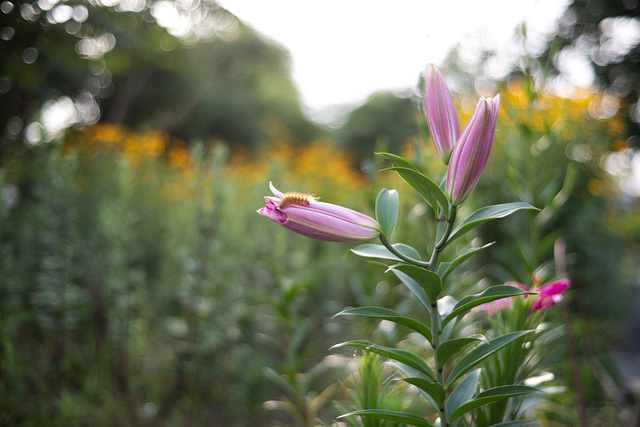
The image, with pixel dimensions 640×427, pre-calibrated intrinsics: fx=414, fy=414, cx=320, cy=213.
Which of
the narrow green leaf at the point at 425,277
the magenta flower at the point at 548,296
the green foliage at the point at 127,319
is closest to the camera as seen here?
the narrow green leaf at the point at 425,277

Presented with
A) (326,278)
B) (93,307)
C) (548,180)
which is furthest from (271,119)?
(548,180)

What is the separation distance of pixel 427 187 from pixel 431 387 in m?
0.30

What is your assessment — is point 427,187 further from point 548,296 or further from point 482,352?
point 548,296

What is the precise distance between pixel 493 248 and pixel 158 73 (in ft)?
29.4

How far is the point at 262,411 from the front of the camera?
201 centimetres

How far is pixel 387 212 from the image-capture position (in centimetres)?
65

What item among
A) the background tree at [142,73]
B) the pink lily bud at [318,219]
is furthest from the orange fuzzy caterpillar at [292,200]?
the background tree at [142,73]

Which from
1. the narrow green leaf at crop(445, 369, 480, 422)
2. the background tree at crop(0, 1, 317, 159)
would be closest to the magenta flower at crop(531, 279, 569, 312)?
the narrow green leaf at crop(445, 369, 480, 422)

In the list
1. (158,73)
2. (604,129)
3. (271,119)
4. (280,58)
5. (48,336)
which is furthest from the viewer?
(280,58)

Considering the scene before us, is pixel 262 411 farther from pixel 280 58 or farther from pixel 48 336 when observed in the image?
pixel 280 58

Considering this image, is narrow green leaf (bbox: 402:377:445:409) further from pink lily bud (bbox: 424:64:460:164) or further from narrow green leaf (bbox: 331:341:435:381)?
pink lily bud (bbox: 424:64:460:164)

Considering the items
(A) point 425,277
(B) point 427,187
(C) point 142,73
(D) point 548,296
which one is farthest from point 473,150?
(C) point 142,73

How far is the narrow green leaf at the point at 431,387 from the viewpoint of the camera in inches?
23.7

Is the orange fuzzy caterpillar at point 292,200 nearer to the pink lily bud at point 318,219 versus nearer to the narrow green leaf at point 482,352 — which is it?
the pink lily bud at point 318,219
